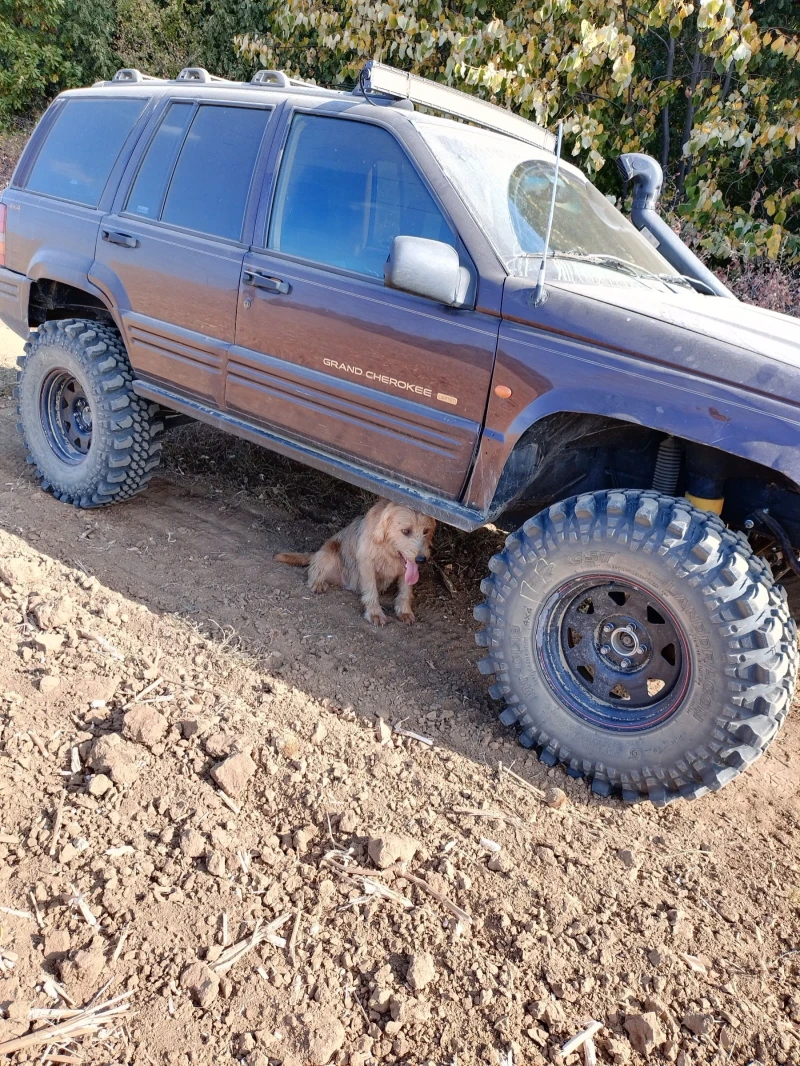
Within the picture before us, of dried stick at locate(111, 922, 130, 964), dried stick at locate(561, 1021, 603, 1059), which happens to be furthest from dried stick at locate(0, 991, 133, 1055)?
dried stick at locate(561, 1021, 603, 1059)

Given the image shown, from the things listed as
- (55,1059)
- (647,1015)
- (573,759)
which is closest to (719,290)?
(573,759)

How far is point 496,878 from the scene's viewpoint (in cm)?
251

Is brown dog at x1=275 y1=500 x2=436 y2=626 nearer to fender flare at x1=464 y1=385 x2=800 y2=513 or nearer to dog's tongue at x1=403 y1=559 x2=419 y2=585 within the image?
dog's tongue at x1=403 y1=559 x2=419 y2=585

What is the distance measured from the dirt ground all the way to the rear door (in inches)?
49.6

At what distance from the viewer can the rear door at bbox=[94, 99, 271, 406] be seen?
12.5ft

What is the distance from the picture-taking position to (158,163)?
4.17 metres

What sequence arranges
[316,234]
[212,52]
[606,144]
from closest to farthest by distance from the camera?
[316,234] → [606,144] → [212,52]

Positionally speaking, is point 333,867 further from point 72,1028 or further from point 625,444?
point 625,444

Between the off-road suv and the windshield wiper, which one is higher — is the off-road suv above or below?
below

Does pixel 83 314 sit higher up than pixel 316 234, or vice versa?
pixel 316 234

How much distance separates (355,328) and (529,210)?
886 millimetres

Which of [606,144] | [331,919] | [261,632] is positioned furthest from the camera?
[606,144]

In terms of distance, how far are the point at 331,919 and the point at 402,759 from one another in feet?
2.54

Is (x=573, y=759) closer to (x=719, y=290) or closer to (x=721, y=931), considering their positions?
(x=721, y=931)
